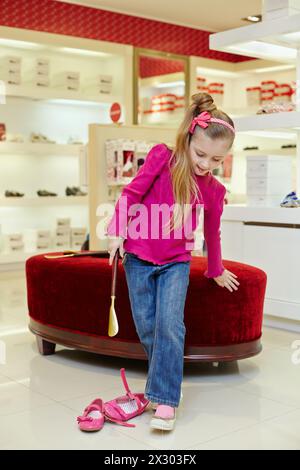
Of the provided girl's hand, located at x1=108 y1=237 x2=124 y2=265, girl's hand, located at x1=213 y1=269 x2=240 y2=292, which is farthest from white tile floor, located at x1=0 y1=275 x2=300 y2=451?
girl's hand, located at x1=108 y1=237 x2=124 y2=265

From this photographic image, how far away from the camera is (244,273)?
10.1ft

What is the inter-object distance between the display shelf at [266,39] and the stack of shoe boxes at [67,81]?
3.32m

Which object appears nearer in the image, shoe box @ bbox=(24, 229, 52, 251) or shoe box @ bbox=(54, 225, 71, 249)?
shoe box @ bbox=(24, 229, 52, 251)

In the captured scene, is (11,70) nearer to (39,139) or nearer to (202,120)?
(39,139)

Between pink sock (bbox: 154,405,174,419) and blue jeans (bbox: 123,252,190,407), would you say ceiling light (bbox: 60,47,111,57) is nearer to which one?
blue jeans (bbox: 123,252,190,407)

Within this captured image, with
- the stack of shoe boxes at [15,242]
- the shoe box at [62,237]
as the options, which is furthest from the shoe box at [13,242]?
the shoe box at [62,237]

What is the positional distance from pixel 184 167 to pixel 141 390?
3.50ft

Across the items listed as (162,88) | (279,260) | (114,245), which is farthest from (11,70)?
(114,245)

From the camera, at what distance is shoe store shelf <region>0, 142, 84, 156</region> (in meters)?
6.89

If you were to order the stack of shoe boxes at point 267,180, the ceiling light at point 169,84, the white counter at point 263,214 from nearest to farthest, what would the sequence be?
the white counter at point 263,214, the stack of shoe boxes at point 267,180, the ceiling light at point 169,84

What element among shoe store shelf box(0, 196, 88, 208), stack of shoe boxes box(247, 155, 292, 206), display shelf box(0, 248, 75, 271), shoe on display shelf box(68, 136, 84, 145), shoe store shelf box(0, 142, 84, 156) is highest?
shoe on display shelf box(68, 136, 84, 145)

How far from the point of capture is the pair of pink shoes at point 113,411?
7.82 feet

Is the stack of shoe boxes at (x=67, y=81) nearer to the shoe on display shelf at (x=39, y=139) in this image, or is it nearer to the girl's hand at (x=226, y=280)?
the shoe on display shelf at (x=39, y=139)

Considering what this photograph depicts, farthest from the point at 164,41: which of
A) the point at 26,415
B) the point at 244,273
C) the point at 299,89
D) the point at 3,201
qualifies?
the point at 26,415
